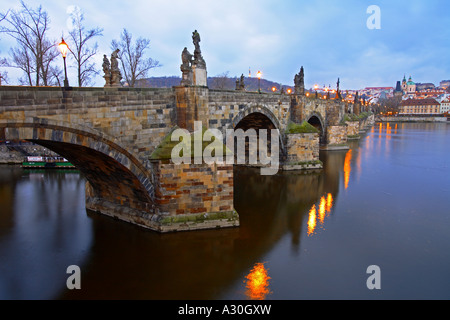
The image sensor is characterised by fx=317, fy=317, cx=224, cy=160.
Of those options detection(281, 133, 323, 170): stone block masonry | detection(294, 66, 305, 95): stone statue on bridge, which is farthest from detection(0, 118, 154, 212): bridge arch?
detection(294, 66, 305, 95): stone statue on bridge

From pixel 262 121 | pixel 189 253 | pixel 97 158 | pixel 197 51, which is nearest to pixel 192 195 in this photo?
pixel 189 253

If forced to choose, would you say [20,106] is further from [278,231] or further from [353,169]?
[353,169]

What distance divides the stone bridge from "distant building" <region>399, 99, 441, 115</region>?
121 m

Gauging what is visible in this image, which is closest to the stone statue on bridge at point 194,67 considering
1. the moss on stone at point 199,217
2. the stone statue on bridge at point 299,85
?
the moss on stone at point 199,217

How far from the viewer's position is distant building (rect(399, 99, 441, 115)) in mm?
111250

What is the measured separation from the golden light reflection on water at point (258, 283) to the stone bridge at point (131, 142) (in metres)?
2.78

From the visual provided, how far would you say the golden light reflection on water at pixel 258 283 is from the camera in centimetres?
808

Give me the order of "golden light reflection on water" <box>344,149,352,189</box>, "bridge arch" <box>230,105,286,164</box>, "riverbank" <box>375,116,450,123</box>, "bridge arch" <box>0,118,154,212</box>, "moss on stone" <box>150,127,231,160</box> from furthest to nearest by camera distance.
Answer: "riverbank" <box>375,116,450,123</box> → "golden light reflection on water" <box>344,149,352,189</box> → "bridge arch" <box>230,105,286,164</box> → "moss on stone" <box>150,127,231,160</box> → "bridge arch" <box>0,118,154,212</box>

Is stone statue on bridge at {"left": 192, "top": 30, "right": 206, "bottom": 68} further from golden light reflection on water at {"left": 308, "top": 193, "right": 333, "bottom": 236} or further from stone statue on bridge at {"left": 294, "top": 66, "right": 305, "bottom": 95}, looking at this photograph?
stone statue on bridge at {"left": 294, "top": 66, "right": 305, "bottom": 95}

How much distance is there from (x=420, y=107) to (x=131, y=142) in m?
127

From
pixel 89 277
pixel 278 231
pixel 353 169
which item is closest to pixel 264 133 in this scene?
pixel 353 169

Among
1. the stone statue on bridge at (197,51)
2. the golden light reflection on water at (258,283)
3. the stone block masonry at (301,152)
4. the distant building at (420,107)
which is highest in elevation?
the distant building at (420,107)

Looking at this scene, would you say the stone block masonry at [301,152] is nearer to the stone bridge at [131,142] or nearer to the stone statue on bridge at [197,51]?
the stone bridge at [131,142]
